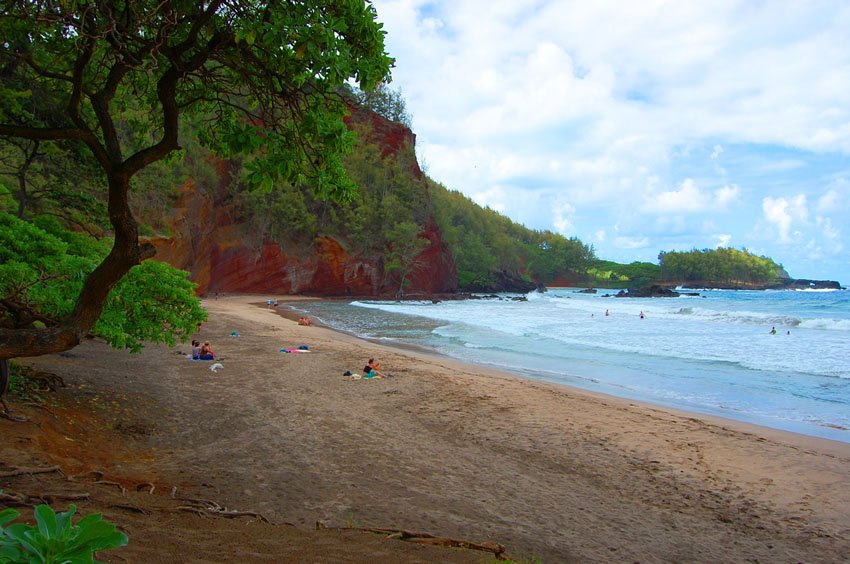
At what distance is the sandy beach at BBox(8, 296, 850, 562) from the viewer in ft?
15.8

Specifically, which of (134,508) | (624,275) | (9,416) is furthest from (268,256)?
(624,275)

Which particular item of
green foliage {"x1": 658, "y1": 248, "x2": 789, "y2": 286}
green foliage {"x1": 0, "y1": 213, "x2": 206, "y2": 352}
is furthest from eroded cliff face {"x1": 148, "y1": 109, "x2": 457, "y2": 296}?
green foliage {"x1": 658, "y1": 248, "x2": 789, "y2": 286}

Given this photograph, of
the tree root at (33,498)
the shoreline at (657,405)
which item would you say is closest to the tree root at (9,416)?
the tree root at (33,498)

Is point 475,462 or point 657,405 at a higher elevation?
point 475,462

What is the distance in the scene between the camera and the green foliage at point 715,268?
11981cm

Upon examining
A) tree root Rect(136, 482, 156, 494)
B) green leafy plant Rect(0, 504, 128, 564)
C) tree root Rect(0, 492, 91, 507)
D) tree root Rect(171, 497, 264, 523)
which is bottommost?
tree root Rect(136, 482, 156, 494)

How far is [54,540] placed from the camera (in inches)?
63.8

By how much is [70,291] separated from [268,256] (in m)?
41.6

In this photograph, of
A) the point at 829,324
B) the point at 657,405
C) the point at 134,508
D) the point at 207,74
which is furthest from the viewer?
the point at 829,324

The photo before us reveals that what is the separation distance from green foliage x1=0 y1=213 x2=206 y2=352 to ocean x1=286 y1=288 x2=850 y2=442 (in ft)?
22.8

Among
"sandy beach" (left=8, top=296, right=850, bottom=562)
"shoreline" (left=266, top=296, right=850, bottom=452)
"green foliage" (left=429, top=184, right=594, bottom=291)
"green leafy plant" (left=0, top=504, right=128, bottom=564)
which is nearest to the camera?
"green leafy plant" (left=0, top=504, right=128, bottom=564)

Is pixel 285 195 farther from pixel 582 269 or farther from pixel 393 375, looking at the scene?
pixel 582 269

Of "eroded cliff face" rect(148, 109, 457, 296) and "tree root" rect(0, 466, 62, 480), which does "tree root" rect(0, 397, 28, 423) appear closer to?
"tree root" rect(0, 466, 62, 480)

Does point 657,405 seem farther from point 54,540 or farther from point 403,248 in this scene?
point 403,248
